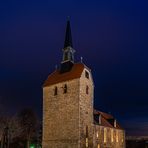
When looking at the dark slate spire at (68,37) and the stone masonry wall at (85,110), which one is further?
the dark slate spire at (68,37)

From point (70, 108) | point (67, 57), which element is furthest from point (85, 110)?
point (67, 57)

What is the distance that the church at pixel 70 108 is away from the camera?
142 ft

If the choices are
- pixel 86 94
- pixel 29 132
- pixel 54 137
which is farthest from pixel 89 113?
pixel 29 132

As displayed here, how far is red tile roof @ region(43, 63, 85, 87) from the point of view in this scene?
45272mm

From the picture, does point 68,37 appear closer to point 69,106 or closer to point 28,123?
point 69,106

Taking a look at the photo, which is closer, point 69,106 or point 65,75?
point 69,106

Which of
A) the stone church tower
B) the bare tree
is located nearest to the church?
the stone church tower

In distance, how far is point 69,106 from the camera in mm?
44344

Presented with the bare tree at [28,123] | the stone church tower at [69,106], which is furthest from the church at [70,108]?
the bare tree at [28,123]

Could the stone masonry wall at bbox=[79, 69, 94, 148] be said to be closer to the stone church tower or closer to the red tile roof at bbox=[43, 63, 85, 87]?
the stone church tower

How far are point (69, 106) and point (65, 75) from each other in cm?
539

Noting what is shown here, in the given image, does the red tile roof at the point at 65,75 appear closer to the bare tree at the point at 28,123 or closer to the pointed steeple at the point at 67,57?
the pointed steeple at the point at 67,57

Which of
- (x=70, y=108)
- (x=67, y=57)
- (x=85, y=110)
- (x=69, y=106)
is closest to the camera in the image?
(x=70, y=108)

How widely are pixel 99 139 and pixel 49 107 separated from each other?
10.0 metres
